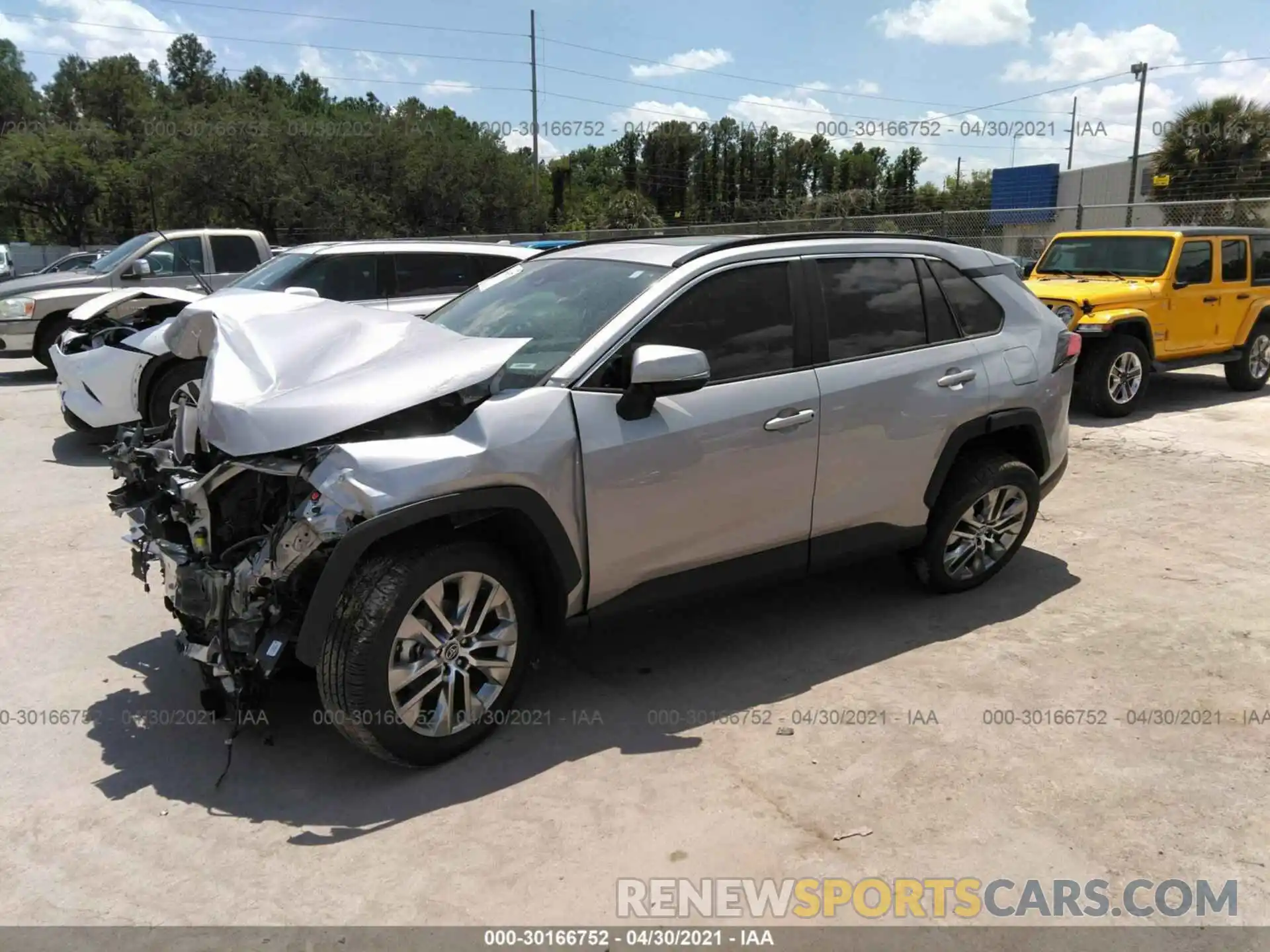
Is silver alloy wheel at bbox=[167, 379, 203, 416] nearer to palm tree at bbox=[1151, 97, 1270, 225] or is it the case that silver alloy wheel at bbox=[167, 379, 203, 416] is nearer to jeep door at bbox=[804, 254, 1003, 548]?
jeep door at bbox=[804, 254, 1003, 548]

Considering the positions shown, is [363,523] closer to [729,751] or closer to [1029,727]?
[729,751]

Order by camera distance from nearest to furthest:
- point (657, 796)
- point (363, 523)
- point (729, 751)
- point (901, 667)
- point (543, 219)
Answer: point (363, 523)
point (657, 796)
point (729, 751)
point (901, 667)
point (543, 219)

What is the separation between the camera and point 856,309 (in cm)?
436

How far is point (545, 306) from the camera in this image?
13.5ft

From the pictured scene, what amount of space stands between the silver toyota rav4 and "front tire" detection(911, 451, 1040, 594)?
0.03 meters

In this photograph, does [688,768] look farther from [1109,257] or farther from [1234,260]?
[1234,260]

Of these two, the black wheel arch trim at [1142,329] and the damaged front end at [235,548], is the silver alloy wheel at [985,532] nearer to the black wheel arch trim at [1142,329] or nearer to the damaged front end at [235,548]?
the damaged front end at [235,548]

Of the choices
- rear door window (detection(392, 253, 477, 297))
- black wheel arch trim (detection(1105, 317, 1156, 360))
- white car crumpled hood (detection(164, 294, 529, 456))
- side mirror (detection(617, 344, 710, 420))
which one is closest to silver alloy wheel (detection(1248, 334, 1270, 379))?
black wheel arch trim (detection(1105, 317, 1156, 360))

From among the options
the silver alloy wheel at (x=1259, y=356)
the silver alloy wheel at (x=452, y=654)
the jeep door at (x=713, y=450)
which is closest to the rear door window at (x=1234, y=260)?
the silver alloy wheel at (x=1259, y=356)

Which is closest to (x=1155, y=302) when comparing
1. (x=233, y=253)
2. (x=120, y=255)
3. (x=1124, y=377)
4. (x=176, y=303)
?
(x=1124, y=377)

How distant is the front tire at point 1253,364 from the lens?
1087 cm

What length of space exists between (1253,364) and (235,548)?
1179cm
